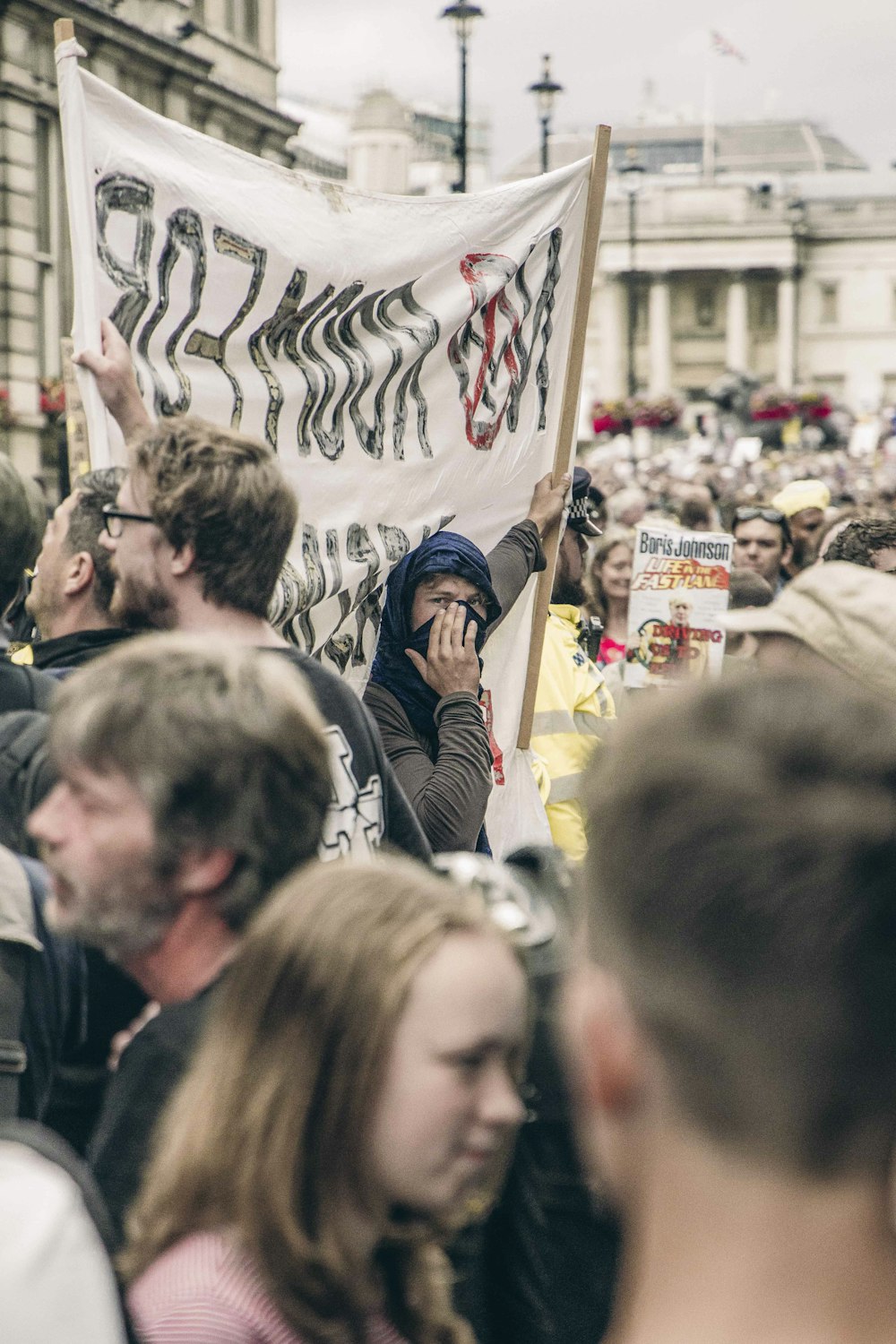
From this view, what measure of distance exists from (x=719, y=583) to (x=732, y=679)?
13.2 feet

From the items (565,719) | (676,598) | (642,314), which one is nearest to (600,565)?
(676,598)

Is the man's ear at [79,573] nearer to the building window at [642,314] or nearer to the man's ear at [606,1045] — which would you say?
the man's ear at [606,1045]

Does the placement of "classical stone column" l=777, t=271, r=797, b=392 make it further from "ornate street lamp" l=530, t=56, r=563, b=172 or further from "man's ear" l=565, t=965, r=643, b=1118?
"man's ear" l=565, t=965, r=643, b=1118

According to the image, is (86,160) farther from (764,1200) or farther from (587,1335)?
(764,1200)

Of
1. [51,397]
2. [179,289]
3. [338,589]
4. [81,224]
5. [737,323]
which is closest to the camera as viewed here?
[81,224]

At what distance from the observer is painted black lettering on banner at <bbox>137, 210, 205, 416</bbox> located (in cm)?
348

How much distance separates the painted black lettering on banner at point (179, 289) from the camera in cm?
348

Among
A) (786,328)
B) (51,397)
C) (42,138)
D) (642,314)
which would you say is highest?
(642,314)

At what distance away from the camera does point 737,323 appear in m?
92.8

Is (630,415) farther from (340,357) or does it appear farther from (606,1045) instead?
(606,1045)

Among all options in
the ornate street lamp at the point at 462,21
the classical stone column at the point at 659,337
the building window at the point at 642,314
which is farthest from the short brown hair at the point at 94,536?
the building window at the point at 642,314

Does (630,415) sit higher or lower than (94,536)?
higher

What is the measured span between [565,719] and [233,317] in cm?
145

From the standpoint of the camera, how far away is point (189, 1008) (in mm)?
1744
